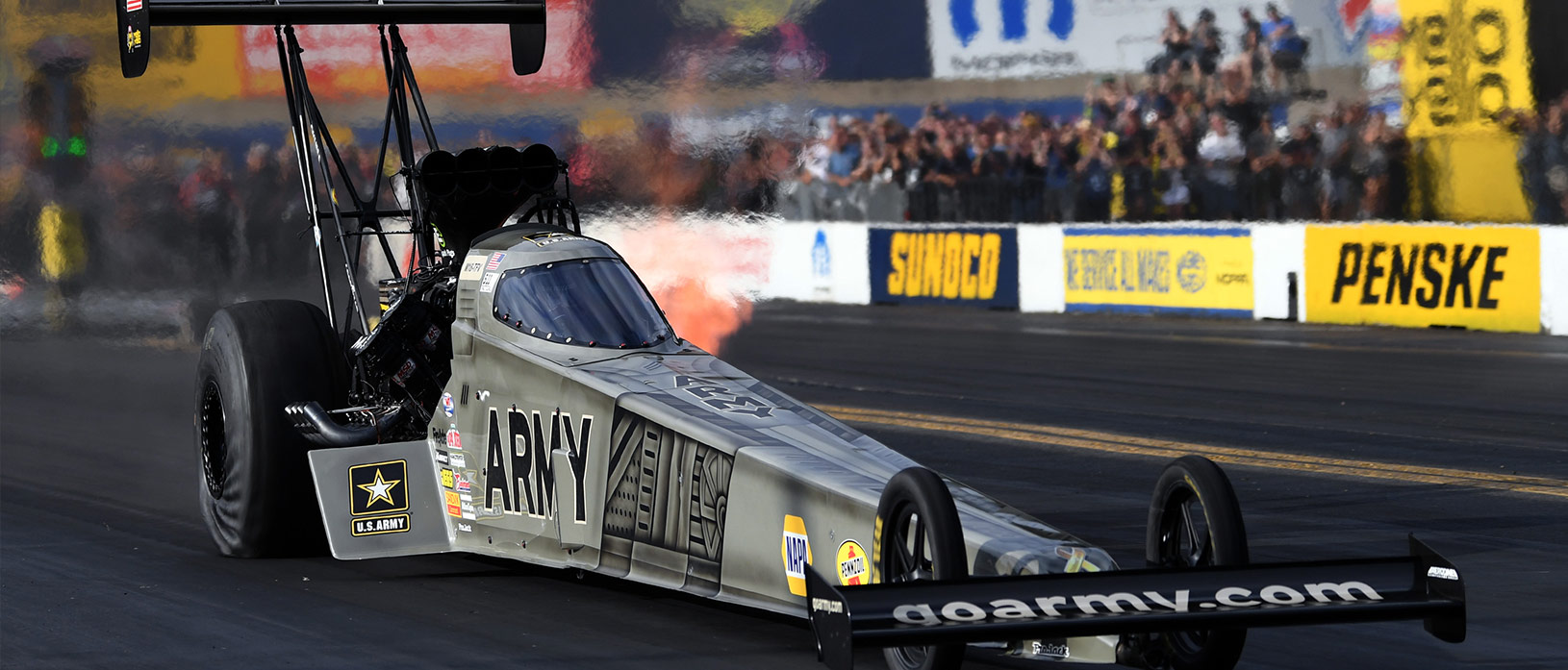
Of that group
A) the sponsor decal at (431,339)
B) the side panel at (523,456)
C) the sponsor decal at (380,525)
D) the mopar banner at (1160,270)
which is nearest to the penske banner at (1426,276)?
the mopar banner at (1160,270)

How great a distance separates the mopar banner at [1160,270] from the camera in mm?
19578

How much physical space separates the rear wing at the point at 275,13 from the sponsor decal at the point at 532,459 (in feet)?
8.30

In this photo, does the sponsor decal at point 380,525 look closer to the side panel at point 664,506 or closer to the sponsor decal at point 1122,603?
the side panel at point 664,506

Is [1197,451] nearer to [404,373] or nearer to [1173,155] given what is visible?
[404,373]

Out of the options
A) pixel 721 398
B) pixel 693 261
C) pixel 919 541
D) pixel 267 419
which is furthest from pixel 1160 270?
pixel 919 541

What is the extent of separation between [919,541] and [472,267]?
3.24 m

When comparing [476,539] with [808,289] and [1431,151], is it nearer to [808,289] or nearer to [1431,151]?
[1431,151]

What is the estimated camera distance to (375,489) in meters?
8.17

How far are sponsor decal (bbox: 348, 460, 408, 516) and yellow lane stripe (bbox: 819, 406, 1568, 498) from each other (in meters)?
4.89

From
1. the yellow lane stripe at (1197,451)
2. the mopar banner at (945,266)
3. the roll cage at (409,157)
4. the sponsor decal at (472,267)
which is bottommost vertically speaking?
the yellow lane stripe at (1197,451)

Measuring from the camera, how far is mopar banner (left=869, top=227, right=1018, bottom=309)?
22.1 m

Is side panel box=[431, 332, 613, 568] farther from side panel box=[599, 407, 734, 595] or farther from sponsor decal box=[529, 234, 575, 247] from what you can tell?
sponsor decal box=[529, 234, 575, 247]

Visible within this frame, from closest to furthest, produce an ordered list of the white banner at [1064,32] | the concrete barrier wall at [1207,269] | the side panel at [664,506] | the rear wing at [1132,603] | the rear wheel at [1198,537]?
the rear wing at [1132,603] → the rear wheel at [1198,537] → the side panel at [664,506] → the concrete barrier wall at [1207,269] → the white banner at [1064,32]

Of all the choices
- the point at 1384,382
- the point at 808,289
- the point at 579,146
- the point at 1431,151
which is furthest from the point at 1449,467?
the point at 808,289
